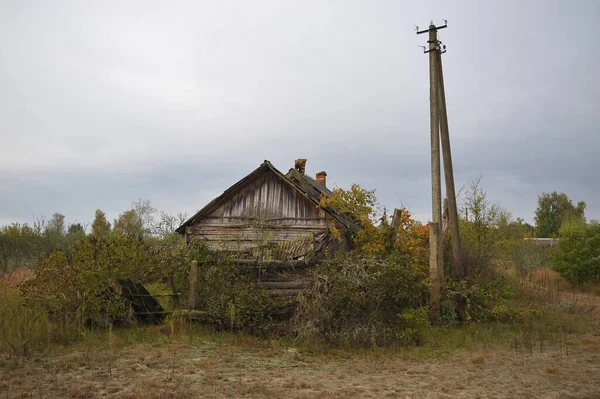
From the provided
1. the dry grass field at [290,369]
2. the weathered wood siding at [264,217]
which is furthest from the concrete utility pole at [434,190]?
the weathered wood siding at [264,217]

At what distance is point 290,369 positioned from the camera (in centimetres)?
880

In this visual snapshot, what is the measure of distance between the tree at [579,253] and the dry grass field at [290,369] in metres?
14.2

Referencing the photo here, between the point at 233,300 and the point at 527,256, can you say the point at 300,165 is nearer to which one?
the point at 233,300

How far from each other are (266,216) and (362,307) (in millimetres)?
8487

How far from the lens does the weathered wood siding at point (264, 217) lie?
18641mm

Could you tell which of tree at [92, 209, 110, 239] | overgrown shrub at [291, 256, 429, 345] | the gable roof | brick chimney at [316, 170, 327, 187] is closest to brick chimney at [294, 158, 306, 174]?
brick chimney at [316, 170, 327, 187]

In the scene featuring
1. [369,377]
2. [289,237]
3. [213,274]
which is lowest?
[369,377]

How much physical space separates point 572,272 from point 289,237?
16.0 metres

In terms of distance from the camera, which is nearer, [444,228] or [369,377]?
[369,377]

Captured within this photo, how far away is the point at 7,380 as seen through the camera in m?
7.42

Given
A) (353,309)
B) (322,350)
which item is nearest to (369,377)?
(322,350)

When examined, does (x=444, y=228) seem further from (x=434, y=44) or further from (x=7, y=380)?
(x=7, y=380)

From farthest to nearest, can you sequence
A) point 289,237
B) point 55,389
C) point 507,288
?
point 289,237 < point 507,288 < point 55,389

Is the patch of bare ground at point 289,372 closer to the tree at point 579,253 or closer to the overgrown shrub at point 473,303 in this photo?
the overgrown shrub at point 473,303
